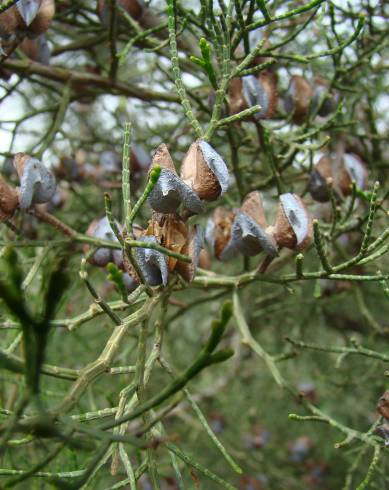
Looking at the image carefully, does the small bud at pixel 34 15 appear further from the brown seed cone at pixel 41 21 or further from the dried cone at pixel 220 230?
the dried cone at pixel 220 230

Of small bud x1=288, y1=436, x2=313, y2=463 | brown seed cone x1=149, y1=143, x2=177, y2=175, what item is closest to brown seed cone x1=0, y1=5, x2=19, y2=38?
brown seed cone x1=149, y1=143, x2=177, y2=175

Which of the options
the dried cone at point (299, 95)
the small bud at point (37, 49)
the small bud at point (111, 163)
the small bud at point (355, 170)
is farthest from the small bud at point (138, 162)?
the small bud at point (355, 170)

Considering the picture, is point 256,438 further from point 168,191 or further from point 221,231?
point 168,191

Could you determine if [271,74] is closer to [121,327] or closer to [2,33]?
[2,33]

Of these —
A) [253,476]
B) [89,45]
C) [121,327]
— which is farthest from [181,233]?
[253,476]

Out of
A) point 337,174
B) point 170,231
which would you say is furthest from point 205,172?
point 337,174

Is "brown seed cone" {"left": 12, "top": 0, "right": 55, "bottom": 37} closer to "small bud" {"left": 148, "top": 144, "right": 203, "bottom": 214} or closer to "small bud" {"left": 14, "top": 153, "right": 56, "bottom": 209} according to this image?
"small bud" {"left": 14, "top": 153, "right": 56, "bottom": 209}
